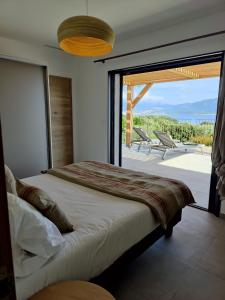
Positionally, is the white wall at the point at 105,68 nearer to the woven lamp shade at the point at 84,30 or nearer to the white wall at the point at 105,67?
the white wall at the point at 105,67

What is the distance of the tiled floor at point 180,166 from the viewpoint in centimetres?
382

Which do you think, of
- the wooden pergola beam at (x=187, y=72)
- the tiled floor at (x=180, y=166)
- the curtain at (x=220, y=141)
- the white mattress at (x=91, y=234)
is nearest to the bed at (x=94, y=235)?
the white mattress at (x=91, y=234)

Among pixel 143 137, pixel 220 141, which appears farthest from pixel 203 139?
pixel 220 141

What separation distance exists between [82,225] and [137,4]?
237 cm

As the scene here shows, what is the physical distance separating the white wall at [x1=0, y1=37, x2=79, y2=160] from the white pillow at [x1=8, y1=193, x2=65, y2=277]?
117 inches

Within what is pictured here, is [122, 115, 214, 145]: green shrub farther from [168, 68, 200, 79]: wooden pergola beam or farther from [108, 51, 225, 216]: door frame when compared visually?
[108, 51, 225, 216]: door frame

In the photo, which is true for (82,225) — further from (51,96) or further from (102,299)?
(51,96)

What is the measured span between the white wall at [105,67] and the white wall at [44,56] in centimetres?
19

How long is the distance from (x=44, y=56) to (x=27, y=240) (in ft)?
11.7

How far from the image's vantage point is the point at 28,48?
3.61 meters

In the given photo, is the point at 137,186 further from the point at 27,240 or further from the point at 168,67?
the point at 168,67

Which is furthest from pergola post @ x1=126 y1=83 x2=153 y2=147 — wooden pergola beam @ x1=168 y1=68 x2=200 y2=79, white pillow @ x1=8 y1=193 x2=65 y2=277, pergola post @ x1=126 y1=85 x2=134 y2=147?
white pillow @ x1=8 y1=193 x2=65 y2=277

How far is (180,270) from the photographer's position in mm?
1856

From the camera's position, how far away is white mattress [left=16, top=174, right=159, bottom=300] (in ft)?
3.82
